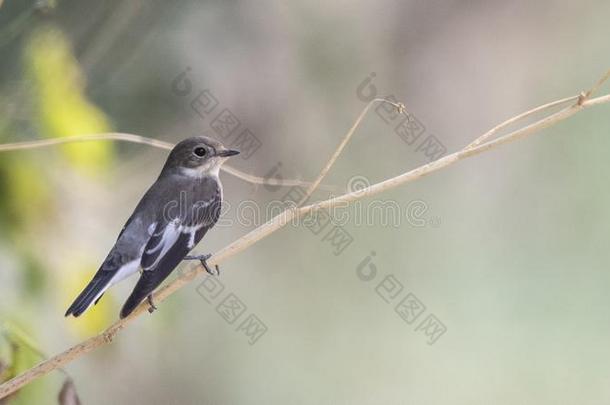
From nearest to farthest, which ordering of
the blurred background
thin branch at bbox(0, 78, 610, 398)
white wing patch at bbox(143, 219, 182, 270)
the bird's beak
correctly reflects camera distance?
thin branch at bbox(0, 78, 610, 398), white wing patch at bbox(143, 219, 182, 270), the bird's beak, the blurred background

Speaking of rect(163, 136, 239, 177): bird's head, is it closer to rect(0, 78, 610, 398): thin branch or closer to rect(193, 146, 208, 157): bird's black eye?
rect(193, 146, 208, 157): bird's black eye

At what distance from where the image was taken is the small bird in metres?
0.72

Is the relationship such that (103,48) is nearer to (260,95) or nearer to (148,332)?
(260,95)

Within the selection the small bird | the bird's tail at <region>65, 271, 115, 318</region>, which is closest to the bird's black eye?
the small bird

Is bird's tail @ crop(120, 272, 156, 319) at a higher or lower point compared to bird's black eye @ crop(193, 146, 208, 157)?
lower

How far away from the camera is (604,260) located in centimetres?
144

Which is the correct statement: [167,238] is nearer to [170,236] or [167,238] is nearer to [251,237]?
[170,236]

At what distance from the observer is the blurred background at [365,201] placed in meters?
1.20

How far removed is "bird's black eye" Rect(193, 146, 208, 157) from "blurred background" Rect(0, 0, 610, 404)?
22 cm

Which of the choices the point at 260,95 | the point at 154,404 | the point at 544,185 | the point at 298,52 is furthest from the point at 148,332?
the point at 544,185

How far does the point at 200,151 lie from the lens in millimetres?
924

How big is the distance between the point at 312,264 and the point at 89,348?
753 millimetres

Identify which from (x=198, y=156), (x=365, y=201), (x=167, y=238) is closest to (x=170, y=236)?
(x=167, y=238)

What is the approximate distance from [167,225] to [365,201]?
0.59 metres
